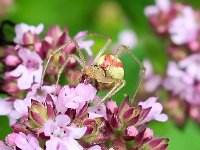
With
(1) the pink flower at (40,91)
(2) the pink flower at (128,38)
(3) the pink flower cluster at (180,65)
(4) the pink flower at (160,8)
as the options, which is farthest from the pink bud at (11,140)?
(2) the pink flower at (128,38)

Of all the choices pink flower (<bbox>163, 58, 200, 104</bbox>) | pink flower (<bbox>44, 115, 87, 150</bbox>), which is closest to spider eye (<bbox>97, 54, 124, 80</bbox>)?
pink flower (<bbox>44, 115, 87, 150</bbox>)

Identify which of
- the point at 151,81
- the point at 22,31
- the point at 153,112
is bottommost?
the point at 151,81

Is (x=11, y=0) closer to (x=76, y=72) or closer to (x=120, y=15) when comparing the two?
(x=120, y=15)

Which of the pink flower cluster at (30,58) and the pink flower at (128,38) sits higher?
the pink flower cluster at (30,58)

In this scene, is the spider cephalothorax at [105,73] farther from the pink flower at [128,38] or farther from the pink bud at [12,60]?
the pink flower at [128,38]

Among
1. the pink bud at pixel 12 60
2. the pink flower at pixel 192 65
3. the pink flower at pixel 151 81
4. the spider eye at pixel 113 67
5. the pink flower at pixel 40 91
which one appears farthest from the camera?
the pink flower at pixel 151 81

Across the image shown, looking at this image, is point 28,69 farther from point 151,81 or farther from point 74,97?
point 151,81

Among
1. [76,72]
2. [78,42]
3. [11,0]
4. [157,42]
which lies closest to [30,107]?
[76,72]

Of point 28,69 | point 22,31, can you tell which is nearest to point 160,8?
point 22,31
